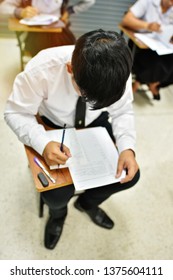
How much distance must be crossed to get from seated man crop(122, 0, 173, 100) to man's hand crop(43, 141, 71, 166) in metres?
1.45

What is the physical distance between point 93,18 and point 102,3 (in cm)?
17

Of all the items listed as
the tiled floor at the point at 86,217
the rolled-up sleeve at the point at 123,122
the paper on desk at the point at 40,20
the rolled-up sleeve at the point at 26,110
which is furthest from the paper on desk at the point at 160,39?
the rolled-up sleeve at the point at 26,110

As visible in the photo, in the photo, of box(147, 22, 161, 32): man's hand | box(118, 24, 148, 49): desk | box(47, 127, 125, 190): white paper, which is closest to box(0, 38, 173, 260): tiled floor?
box(47, 127, 125, 190): white paper

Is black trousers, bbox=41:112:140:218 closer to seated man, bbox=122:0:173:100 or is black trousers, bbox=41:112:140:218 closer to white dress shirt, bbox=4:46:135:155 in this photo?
white dress shirt, bbox=4:46:135:155

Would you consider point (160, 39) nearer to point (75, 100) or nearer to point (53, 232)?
point (75, 100)

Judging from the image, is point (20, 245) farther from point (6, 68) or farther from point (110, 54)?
point (6, 68)

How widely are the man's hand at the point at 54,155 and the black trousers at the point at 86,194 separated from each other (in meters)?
0.16

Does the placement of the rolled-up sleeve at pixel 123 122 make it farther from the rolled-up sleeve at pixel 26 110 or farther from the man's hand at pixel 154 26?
the man's hand at pixel 154 26

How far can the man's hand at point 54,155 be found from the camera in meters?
0.86

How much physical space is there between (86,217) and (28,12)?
136 cm

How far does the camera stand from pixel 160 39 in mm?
1891

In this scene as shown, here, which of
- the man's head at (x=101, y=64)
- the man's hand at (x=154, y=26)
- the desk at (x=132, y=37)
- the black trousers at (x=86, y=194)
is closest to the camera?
the man's head at (x=101, y=64)
